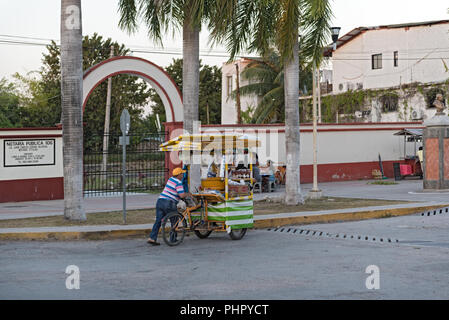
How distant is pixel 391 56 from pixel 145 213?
29294mm

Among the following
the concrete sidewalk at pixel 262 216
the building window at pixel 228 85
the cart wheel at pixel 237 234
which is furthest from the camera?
the building window at pixel 228 85

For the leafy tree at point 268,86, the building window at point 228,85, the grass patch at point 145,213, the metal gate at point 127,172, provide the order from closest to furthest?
the grass patch at point 145,213 < the metal gate at point 127,172 < the leafy tree at point 268,86 < the building window at point 228,85

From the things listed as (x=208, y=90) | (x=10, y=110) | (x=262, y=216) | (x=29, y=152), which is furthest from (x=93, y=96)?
(x=262, y=216)

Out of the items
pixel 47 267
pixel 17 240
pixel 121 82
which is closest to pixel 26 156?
pixel 17 240

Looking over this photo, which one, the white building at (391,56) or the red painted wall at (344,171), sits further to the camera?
the white building at (391,56)

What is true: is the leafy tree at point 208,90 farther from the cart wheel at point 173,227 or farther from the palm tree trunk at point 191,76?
the cart wheel at point 173,227

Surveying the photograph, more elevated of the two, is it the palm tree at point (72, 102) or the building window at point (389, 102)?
the building window at point (389, 102)

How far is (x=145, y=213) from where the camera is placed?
58.7 ft

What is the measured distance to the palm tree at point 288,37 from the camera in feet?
61.4

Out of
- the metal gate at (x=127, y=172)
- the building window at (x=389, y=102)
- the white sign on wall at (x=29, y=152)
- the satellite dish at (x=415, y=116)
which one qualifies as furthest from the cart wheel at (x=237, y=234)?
the building window at (x=389, y=102)

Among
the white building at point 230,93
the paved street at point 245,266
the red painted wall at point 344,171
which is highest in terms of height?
the white building at point 230,93

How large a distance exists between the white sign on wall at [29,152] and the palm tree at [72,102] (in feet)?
20.1

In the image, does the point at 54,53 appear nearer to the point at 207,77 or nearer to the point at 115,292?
the point at 207,77

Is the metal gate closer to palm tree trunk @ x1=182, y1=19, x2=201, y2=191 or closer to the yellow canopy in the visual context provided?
palm tree trunk @ x1=182, y1=19, x2=201, y2=191
